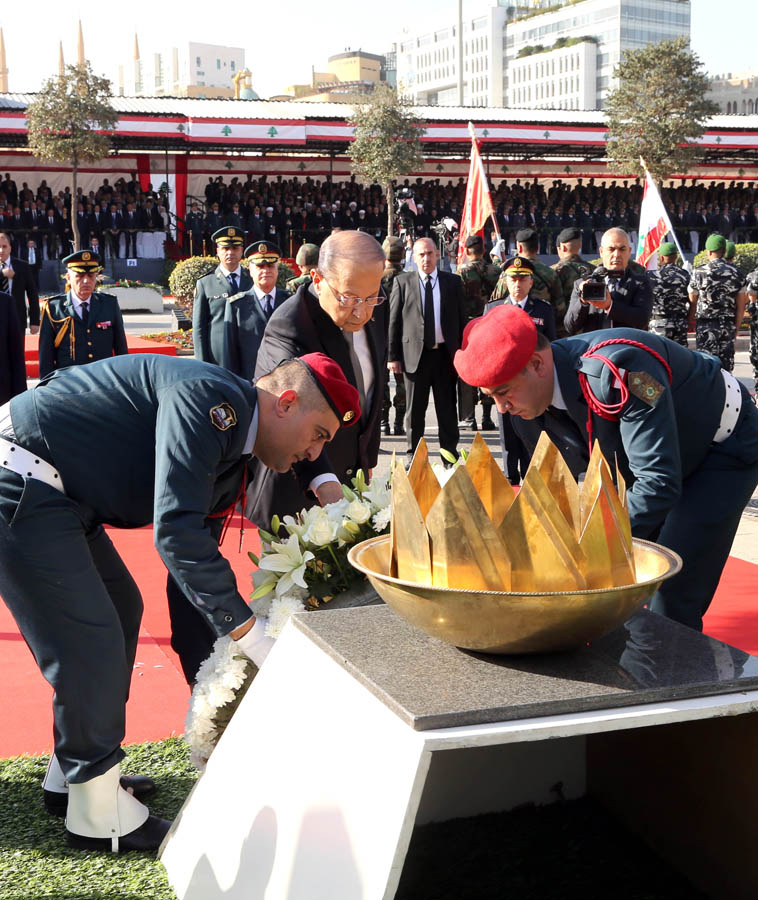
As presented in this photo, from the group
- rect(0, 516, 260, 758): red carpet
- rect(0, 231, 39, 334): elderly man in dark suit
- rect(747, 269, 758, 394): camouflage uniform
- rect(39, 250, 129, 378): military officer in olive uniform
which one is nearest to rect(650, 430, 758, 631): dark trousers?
rect(0, 516, 260, 758): red carpet

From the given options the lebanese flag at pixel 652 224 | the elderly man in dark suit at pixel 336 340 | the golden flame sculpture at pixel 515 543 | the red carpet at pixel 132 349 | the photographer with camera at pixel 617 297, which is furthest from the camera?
the red carpet at pixel 132 349

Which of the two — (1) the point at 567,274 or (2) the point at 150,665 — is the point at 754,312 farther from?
(2) the point at 150,665

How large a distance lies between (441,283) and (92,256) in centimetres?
263

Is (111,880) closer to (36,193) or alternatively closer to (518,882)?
(518,882)

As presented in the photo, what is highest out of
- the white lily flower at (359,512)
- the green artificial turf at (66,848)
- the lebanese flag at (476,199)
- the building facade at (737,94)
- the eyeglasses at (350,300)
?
the building facade at (737,94)

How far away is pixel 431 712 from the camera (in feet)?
6.06

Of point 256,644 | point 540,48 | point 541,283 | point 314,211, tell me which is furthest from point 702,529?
point 540,48

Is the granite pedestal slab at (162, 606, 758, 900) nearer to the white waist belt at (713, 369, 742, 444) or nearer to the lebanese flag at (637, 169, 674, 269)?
the white waist belt at (713, 369, 742, 444)

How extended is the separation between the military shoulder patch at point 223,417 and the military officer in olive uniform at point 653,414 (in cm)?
72

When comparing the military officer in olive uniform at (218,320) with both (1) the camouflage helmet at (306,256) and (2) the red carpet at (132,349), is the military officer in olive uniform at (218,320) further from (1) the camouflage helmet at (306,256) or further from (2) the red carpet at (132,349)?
(2) the red carpet at (132,349)

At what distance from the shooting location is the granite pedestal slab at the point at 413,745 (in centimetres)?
188

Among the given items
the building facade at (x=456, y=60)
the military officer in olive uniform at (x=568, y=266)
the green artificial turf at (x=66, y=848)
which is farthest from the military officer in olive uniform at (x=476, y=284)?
the building facade at (x=456, y=60)

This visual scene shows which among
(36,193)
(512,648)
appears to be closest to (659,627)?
(512,648)

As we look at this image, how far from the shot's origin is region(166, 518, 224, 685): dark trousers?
11.5 feet
